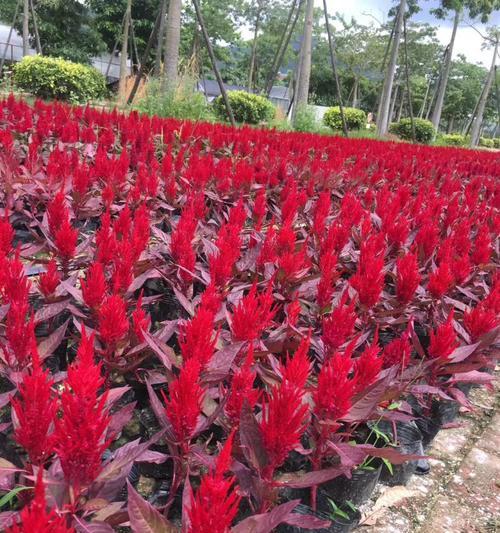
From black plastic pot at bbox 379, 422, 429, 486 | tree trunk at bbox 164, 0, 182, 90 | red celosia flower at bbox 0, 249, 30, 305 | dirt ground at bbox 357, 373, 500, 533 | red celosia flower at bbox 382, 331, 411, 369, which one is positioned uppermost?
tree trunk at bbox 164, 0, 182, 90

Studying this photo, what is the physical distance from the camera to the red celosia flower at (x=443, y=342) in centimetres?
153

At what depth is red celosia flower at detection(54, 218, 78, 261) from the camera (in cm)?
173

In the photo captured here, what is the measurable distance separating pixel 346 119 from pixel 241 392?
20.5 meters

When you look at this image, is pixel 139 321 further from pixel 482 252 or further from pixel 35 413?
pixel 482 252

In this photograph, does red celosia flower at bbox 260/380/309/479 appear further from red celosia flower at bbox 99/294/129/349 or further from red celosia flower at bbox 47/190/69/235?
red celosia flower at bbox 47/190/69/235

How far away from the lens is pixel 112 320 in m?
1.23

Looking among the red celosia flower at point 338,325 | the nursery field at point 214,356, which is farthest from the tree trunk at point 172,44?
the red celosia flower at point 338,325

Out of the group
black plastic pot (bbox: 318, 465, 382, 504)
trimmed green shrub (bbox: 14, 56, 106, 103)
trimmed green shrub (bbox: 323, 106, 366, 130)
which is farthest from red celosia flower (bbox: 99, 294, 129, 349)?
trimmed green shrub (bbox: 323, 106, 366, 130)

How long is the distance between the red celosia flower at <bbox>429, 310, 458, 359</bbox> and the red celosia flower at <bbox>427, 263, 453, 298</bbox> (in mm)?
329

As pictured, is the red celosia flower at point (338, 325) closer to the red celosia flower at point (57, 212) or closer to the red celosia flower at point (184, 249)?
the red celosia flower at point (184, 249)

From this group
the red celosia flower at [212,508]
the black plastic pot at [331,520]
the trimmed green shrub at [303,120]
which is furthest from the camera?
the trimmed green shrub at [303,120]

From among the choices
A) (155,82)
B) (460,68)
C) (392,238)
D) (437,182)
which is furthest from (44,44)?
(460,68)

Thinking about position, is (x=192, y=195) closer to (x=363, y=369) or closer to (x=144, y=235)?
(x=144, y=235)

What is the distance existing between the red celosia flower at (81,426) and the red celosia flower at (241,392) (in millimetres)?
289
